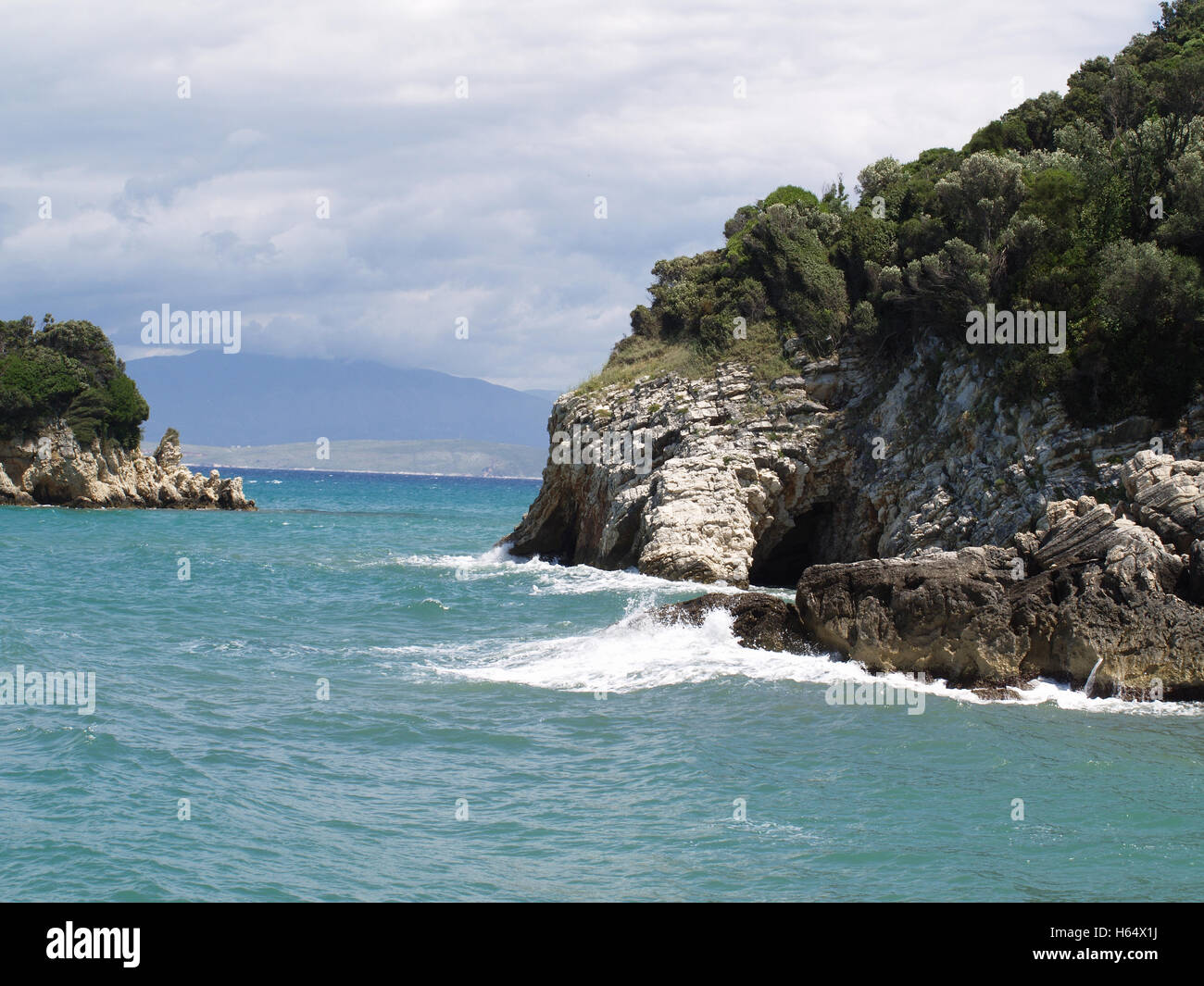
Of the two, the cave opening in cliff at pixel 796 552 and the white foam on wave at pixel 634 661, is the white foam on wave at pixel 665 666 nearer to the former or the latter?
the white foam on wave at pixel 634 661

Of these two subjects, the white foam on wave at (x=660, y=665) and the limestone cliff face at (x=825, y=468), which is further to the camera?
the limestone cliff face at (x=825, y=468)

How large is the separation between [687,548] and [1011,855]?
19177mm

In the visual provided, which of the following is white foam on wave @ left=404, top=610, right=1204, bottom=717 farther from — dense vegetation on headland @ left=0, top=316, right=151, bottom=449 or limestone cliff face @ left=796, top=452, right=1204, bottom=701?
dense vegetation on headland @ left=0, top=316, right=151, bottom=449

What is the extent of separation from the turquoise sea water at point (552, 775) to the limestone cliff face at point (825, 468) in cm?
745

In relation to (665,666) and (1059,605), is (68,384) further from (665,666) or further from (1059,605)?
(1059,605)

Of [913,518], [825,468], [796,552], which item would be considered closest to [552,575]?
[796,552]

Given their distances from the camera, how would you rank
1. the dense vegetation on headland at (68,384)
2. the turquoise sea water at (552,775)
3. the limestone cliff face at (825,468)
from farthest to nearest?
1. the dense vegetation on headland at (68,384)
2. the limestone cliff face at (825,468)
3. the turquoise sea water at (552,775)

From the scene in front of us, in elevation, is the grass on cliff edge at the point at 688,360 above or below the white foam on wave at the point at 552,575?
above

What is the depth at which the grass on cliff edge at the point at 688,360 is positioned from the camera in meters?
34.4

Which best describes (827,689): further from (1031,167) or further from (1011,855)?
(1031,167)

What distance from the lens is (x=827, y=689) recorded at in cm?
1719

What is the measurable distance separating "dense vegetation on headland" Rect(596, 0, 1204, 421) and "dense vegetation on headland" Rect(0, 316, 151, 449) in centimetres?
3982

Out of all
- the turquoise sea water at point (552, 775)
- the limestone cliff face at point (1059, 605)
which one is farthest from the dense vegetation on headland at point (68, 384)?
the limestone cliff face at point (1059, 605)

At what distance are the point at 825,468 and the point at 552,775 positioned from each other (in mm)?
19909
